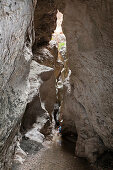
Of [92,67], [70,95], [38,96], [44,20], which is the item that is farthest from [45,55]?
[92,67]

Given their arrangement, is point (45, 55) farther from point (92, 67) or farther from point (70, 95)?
point (92, 67)

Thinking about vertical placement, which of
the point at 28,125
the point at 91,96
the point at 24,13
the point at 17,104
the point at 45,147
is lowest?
the point at 45,147

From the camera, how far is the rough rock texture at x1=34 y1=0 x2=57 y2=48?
250 inches

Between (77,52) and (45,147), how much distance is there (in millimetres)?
2455

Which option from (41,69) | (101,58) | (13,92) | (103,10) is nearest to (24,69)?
(13,92)

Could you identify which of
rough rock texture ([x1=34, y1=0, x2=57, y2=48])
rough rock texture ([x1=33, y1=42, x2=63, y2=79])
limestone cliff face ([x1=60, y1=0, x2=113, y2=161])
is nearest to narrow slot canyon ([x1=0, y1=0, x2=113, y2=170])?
limestone cliff face ([x1=60, y1=0, x2=113, y2=161])

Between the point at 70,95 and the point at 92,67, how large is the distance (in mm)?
1421

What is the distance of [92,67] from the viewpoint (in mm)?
3906

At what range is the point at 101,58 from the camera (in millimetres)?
3705

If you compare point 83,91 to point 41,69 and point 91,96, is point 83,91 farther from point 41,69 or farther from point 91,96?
point 41,69

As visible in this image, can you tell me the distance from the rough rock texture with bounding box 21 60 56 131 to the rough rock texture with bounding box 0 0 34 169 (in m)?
2.35

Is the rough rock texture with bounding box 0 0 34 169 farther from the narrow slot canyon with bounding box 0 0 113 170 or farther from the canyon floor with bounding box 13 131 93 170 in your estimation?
the canyon floor with bounding box 13 131 93 170

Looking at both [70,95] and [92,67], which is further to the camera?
[70,95]

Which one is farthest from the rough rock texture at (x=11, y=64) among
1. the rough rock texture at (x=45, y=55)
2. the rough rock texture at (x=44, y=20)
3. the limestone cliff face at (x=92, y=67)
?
the rough rock texture at (x=44, y=20)
